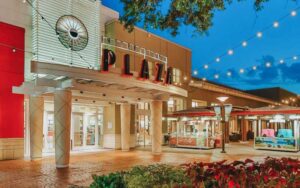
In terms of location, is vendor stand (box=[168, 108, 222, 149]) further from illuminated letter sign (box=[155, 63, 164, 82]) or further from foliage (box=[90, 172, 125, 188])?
foliage (box=[90, 172, 125, 188])

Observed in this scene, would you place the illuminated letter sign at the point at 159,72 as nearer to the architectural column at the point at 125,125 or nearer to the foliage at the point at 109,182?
the architectural column at the point at 125,125

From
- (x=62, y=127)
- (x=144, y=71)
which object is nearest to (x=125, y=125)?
(x=144, y=71)

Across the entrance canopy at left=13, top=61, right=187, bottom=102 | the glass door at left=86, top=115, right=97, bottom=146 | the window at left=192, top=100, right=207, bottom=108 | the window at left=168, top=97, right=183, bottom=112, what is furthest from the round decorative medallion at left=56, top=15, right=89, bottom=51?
the window at left=192, top=100, right=207, bottom=108

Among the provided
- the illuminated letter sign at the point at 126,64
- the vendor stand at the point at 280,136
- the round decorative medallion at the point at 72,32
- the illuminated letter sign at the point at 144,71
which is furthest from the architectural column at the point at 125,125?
the vendor stand at the point at 280,136

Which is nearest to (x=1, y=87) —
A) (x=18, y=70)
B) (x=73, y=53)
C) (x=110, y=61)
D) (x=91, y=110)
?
(x=18, y=70)

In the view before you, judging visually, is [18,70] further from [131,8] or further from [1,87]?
[131,8]

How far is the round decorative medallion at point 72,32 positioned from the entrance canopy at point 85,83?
2784mm

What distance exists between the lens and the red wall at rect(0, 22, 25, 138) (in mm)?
15742

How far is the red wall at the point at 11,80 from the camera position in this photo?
15742mm

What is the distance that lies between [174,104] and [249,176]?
2389 centimetres

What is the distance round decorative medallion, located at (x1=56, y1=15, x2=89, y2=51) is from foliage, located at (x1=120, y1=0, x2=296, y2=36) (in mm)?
10342

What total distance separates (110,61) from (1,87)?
221 inches

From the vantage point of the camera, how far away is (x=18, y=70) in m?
16.3

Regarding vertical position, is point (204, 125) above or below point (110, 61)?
below
